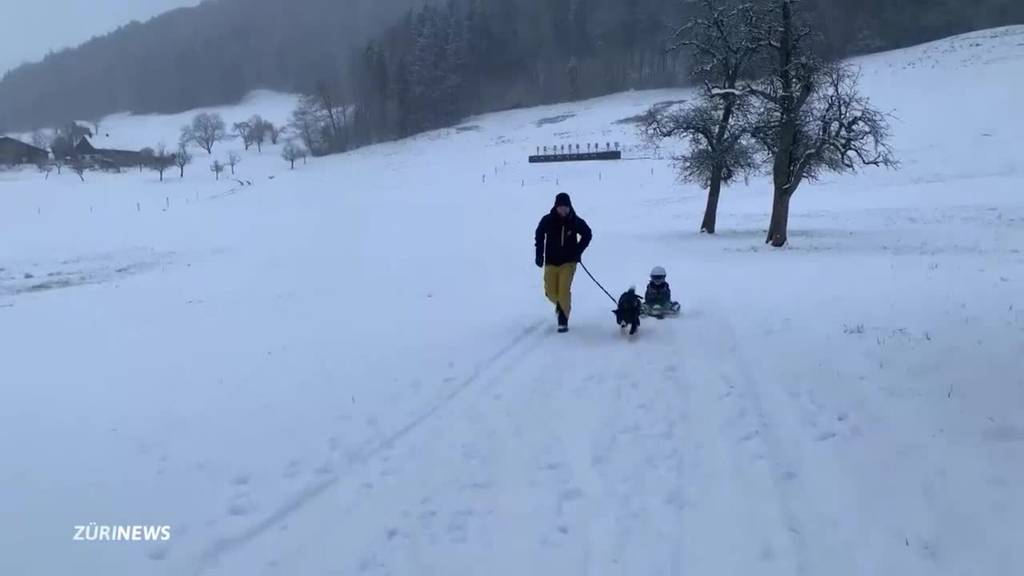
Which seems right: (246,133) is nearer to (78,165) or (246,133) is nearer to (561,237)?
(78,165)

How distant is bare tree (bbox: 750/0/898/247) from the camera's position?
67.3 ft

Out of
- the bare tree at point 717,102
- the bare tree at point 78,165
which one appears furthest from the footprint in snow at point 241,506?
the bare tree at point 78,165

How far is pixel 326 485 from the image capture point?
18.4ft

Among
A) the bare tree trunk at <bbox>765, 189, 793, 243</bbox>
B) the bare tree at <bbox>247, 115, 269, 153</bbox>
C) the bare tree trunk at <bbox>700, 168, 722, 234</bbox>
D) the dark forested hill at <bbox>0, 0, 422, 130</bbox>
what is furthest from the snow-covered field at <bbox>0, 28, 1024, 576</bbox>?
the dark forested hill at <bbox>0, 0, 422, 130</bbox>

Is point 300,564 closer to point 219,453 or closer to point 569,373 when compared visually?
point 219,453

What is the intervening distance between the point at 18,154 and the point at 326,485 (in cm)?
9996

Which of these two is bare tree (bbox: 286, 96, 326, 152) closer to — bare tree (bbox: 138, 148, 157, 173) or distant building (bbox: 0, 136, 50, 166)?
bare tree (bbox: 138, 148, 157, 173)

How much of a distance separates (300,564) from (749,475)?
3284 mm

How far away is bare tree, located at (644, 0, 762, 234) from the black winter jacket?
14670 millimetres

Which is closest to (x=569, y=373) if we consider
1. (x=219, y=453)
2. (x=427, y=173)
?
(x=219, y=453)

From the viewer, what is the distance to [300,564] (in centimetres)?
456

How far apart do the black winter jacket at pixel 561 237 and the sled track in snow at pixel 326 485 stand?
76.3 inches

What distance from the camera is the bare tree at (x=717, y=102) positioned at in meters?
24.0
